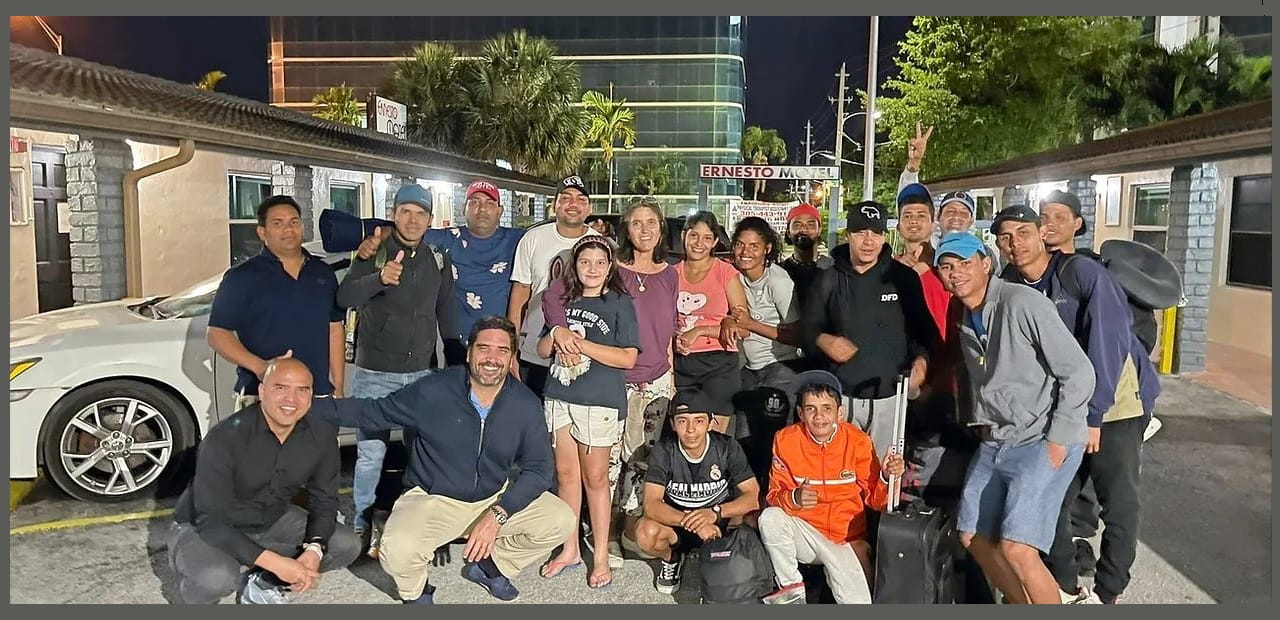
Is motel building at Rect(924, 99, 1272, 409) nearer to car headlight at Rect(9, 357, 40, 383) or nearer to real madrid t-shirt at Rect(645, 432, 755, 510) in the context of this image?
real madrid t-shirt at Rect(645, 432, 755, 510)

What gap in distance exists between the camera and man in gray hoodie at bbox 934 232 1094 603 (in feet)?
8.72

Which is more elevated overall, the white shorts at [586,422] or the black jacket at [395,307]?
the black jacket at [395,307]

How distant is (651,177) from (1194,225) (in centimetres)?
472

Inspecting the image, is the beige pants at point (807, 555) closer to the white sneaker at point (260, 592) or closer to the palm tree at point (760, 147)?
the white sneaker at point (260, 592)

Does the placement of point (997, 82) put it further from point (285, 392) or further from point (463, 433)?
point (285, 392)

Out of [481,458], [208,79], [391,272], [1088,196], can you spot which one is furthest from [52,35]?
[1088,196]

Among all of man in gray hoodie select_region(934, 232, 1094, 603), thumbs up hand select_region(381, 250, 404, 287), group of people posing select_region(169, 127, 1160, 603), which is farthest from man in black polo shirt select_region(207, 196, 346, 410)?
man in gray hoodie select_region(934, 232, 1094, 603)

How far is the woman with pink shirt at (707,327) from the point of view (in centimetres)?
349

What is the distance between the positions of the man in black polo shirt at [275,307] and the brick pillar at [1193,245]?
689 cm

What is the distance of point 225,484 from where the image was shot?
9.31 ft

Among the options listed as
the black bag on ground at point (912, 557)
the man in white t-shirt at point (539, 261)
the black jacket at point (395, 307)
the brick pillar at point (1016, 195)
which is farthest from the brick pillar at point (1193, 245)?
the black jacket at point (395, 307)

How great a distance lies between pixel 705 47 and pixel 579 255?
2.81 m

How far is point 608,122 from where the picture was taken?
5.76 metres

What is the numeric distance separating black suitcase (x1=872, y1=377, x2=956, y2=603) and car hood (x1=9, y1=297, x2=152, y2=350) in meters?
3.65
